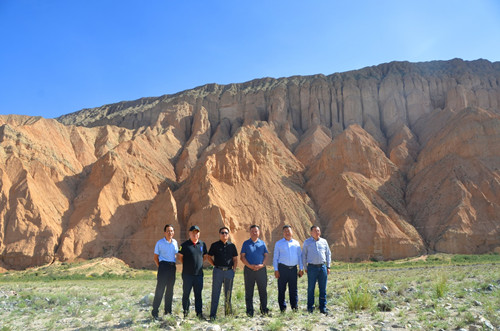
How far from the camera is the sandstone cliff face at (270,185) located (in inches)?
1624

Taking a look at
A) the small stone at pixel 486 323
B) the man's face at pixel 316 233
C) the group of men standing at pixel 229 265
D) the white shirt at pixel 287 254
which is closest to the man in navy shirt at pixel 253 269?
the group of men standing at pixel 229 265

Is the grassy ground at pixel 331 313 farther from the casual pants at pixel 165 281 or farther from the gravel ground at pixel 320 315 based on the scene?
the casual pants at pixel 165 281

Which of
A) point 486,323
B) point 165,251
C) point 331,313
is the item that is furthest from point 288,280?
point 486,323

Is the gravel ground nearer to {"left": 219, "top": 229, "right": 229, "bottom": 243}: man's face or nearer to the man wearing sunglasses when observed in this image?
the man wearing sunglasses

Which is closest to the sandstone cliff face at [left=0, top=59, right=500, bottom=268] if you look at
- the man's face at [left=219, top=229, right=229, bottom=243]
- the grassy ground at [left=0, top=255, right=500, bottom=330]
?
the grassy ground at [left=0, top=255, right=500, bottom=330]

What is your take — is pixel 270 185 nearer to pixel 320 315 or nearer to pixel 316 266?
pixel 316 266

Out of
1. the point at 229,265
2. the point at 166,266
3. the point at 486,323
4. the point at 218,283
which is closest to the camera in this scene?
the point at 486,323

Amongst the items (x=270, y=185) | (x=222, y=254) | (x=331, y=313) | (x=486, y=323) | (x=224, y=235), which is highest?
(x=270, y=185)

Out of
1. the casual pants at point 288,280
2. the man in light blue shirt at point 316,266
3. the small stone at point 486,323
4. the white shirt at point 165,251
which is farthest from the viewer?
the casual pants at point 288,280

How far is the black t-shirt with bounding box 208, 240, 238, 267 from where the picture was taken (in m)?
8.78

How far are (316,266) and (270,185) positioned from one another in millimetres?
38840

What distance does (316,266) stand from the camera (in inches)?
362

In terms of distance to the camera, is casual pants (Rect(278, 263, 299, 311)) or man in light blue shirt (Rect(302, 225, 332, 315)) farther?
casual pants (Rect(278, 263, 299, 311))

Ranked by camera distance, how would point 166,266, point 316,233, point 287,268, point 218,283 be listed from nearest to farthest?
1. point 218,283
2. point 166,266
3. point 287,268
4. point 316,233
